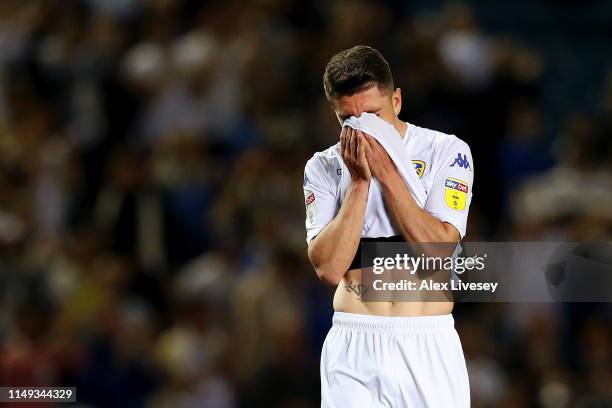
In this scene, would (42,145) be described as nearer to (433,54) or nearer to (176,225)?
(176,225)

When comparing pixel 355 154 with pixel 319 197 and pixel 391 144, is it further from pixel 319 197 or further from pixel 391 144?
pixel 319 197

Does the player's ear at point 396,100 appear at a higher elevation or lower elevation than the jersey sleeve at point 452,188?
higher

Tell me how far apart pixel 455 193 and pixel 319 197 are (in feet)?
1.57

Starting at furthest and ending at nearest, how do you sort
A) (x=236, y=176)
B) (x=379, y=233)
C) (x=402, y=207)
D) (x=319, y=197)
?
1. (x=236, y=176)
2. (x=319, y=197)
3. (x=379, y=233)
4. (x=402, y=207)

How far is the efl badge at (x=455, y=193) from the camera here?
3920 mm

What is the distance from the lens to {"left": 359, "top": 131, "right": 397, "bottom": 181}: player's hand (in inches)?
148

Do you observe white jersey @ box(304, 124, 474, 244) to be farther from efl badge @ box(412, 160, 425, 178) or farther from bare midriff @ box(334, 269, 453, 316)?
bare midriff @ box(334, 269, 453, 316)

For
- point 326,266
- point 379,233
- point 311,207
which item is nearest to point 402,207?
point 379,233

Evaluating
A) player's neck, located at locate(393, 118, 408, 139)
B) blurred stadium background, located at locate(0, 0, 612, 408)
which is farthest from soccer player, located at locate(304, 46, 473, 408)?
blurred stadium background, located at locate(0, 0, 612, 408)

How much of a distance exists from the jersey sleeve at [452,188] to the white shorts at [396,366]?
36 cm

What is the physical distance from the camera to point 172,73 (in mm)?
9375

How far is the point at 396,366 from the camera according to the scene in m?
3.94

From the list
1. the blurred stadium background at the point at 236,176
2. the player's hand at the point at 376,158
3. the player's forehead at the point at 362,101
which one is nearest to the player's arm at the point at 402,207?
the player's hand at the point at 376,158

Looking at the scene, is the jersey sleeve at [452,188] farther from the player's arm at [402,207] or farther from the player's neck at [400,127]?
the player's neck at [400,127]
